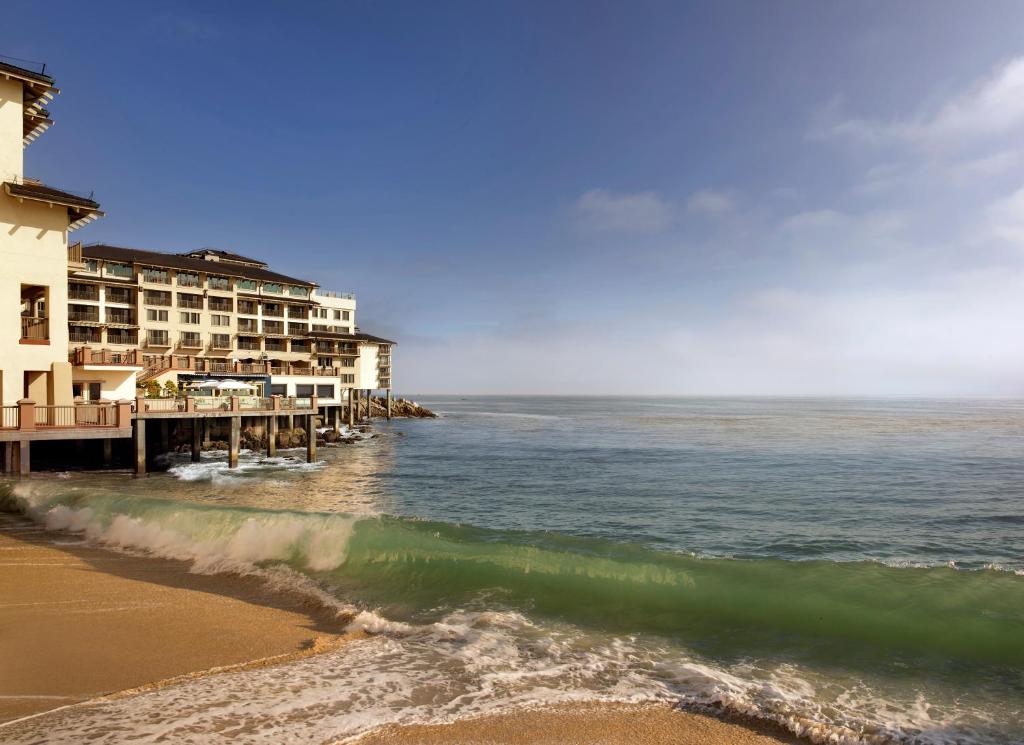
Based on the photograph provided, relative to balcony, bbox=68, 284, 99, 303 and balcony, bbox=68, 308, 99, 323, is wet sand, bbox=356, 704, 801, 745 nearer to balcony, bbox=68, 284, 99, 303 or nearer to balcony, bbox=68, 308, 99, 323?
balcony, bbox=68, 308, 99, 323

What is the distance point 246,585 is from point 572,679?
7.19 meters

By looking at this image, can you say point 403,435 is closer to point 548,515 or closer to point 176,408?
point 176,408

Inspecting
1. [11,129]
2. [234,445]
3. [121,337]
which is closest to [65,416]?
[234,445]

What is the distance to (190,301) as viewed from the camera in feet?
201

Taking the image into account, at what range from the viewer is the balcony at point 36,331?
82.4ft

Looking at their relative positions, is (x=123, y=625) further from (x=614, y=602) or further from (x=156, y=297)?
(x=156, y=297)

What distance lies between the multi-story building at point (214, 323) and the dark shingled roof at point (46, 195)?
1982cm

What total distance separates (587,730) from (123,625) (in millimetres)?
7194

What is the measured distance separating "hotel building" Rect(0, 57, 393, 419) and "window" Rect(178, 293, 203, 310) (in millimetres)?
137

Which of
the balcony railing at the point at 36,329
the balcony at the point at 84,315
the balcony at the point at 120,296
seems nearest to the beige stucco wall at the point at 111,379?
the balcony railing at the point at 36,329

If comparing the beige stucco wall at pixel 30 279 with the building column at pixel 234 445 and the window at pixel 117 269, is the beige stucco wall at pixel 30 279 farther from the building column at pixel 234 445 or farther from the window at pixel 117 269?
the window at pixel 117 269

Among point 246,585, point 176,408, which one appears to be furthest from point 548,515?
point 176,408

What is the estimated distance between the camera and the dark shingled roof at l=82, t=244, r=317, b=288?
5778 centimetres

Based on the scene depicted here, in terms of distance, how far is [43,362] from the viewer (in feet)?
82.7
